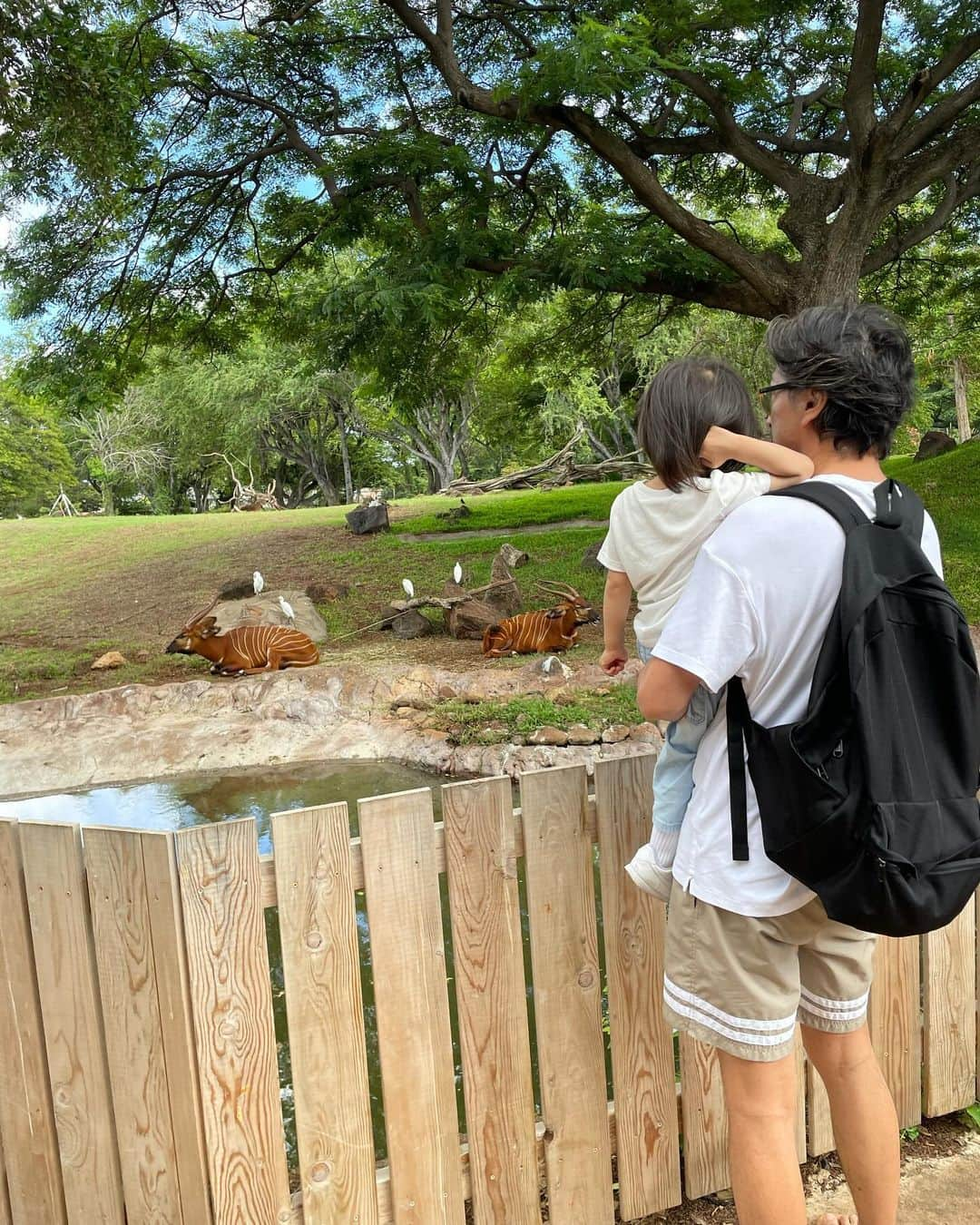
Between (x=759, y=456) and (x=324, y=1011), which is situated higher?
(x=759, y=456)

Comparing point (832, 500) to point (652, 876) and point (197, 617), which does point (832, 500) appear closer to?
point (652, 876)

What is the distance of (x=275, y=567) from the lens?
15.9 meters

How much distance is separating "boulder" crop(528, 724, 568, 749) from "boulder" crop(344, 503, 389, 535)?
1056cm

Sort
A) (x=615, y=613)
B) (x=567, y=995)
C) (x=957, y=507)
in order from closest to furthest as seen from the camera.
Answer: (x=567, y=995) < (x=615, y=613) < (x=957, y=507)

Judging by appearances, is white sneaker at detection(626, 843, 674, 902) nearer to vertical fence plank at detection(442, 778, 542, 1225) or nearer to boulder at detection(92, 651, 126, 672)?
vertical fence plank at detection(442, 778, 542, 1225)

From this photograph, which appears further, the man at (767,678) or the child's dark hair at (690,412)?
the child's dark hair at (690,412)

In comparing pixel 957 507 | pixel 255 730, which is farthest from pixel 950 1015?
pixel 957 507

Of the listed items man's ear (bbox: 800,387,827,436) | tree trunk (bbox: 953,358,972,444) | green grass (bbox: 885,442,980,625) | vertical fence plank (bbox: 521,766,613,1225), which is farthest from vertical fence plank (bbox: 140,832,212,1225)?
tree trunk (bbox: 953,358,972,444)

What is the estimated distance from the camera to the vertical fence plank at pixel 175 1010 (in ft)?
6.38

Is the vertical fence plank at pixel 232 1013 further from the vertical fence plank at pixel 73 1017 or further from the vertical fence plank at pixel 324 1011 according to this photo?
the vertical fence plank at pixel 73 1017

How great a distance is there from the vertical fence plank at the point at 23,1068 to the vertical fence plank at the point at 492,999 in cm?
92

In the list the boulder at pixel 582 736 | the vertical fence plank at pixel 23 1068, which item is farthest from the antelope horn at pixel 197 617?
the vertical fence plank at pixel 23 1068

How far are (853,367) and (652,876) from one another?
108 cm

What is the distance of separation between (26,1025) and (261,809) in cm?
479
